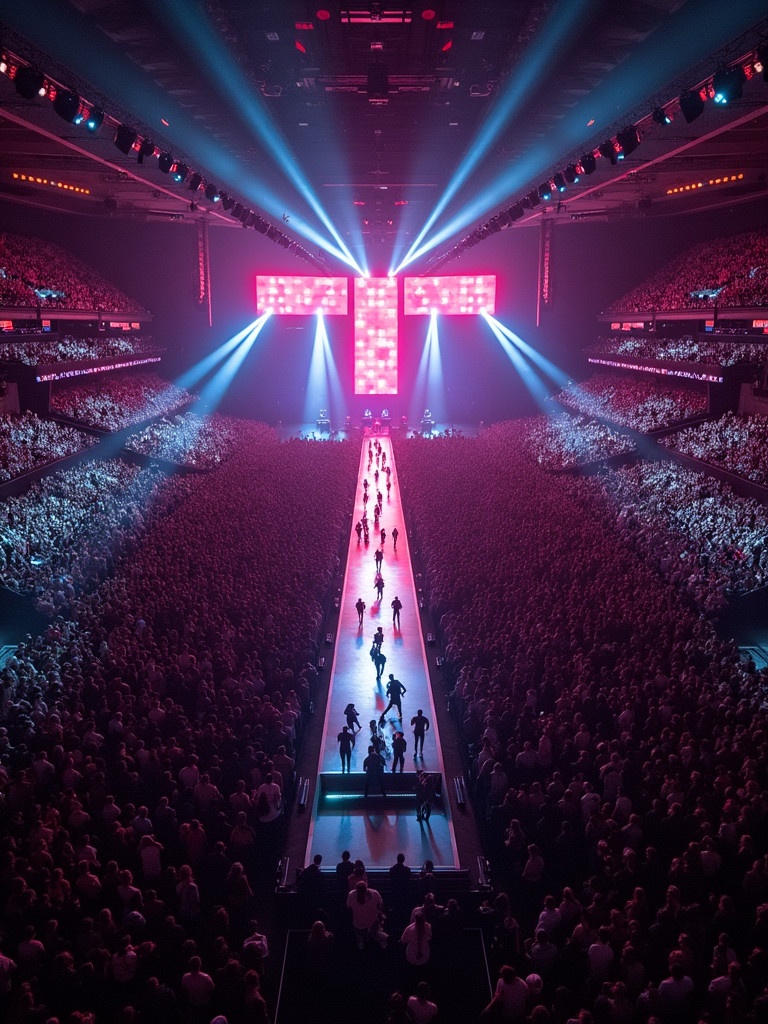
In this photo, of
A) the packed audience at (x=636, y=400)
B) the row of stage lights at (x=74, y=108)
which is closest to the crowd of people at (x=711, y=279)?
the packed audience at (x=636, y=400)

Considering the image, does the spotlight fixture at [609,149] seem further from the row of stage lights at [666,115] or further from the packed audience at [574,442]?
the packed audience at [574,442]

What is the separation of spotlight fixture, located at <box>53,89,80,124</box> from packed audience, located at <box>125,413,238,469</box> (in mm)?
15887

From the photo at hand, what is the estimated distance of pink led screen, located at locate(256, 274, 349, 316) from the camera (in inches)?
1590

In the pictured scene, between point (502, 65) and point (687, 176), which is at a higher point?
point (687, 176)

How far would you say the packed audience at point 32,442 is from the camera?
19.2 meters

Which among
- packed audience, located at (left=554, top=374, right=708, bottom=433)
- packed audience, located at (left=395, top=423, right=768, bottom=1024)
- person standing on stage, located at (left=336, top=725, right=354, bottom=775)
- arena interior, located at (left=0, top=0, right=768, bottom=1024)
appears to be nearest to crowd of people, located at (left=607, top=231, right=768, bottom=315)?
arena interior, located at (left=0, top=0, right=768, bottom=1024)

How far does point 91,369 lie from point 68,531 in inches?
508

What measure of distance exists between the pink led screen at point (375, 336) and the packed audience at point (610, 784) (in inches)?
1090

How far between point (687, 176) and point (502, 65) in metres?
17.5

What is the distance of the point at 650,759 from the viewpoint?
28.3 feet

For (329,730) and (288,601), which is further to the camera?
(288,601)

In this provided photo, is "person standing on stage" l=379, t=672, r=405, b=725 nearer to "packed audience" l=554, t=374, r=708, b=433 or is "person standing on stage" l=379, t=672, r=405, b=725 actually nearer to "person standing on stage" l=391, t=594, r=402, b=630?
"person standing on stage" l=391, t=594, r=402, b=630

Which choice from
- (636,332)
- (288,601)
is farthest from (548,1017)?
(636,332)

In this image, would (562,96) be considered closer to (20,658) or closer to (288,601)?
(288,601)
